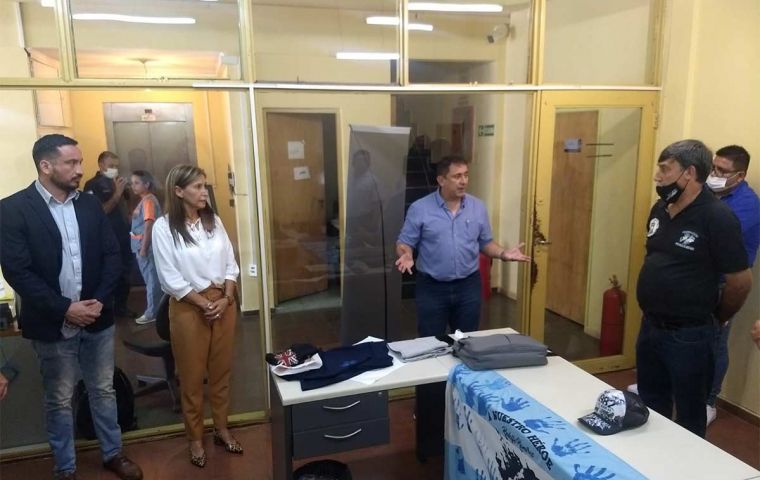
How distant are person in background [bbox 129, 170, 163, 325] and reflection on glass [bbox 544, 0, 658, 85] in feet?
8.91

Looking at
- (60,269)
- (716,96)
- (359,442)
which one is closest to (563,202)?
(716,96)

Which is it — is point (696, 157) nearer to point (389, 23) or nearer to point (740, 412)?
point (740, 412)

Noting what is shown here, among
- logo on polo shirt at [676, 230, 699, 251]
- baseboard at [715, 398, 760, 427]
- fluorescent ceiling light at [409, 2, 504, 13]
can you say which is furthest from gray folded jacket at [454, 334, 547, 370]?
fluorescent ceiling light at [409, 2, 504, 13]

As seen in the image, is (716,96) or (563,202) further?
(563,202)

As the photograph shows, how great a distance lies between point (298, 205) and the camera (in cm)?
446

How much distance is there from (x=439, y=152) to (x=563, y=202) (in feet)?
3.65

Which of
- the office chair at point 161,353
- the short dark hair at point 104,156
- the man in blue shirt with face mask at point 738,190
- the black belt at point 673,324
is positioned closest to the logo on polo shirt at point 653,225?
the black belt at point 673,324

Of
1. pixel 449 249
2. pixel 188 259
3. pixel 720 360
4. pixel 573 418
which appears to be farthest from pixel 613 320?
pixel 188 259

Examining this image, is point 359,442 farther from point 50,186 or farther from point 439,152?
point 439,152

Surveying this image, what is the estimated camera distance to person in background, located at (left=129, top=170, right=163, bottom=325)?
3086mm

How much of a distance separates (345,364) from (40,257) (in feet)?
4.75

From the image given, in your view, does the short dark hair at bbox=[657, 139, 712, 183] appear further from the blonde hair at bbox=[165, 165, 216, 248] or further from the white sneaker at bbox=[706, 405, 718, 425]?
the blonde hair at bbox=[165, 165, 216, 248]

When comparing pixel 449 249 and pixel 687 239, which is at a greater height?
pixel 687 239

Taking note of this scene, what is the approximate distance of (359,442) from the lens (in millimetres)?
2115
